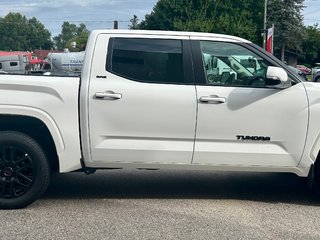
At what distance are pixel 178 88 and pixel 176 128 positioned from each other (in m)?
0.43

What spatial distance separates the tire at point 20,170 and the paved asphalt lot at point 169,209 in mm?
167

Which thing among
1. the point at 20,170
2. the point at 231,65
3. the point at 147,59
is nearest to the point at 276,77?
the point at 231,65

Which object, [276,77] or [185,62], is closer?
[276,77]

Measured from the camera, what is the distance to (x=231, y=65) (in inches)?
198

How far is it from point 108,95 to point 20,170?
1235 mm

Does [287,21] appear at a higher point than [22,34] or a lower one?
higher

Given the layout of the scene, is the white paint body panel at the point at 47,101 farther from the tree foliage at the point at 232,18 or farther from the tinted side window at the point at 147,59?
the tree foliage at the point at 232,18

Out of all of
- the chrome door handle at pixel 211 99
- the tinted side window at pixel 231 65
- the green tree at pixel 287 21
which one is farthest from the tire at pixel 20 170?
the green tree at pixel 287 21

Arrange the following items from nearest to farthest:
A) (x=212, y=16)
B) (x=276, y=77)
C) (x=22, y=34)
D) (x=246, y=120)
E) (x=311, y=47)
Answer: (x=276, y=77) → (x=246, y=120) → (x=212, y=16) → (x=311, y=47) → (x=22, y=34)

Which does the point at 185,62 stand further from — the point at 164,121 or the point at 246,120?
the point at 246,120

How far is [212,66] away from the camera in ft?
16.4

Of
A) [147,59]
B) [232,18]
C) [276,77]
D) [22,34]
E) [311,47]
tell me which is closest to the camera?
[276,77]

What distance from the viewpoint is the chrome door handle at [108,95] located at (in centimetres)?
479

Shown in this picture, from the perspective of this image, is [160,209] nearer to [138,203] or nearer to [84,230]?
[138,203]
